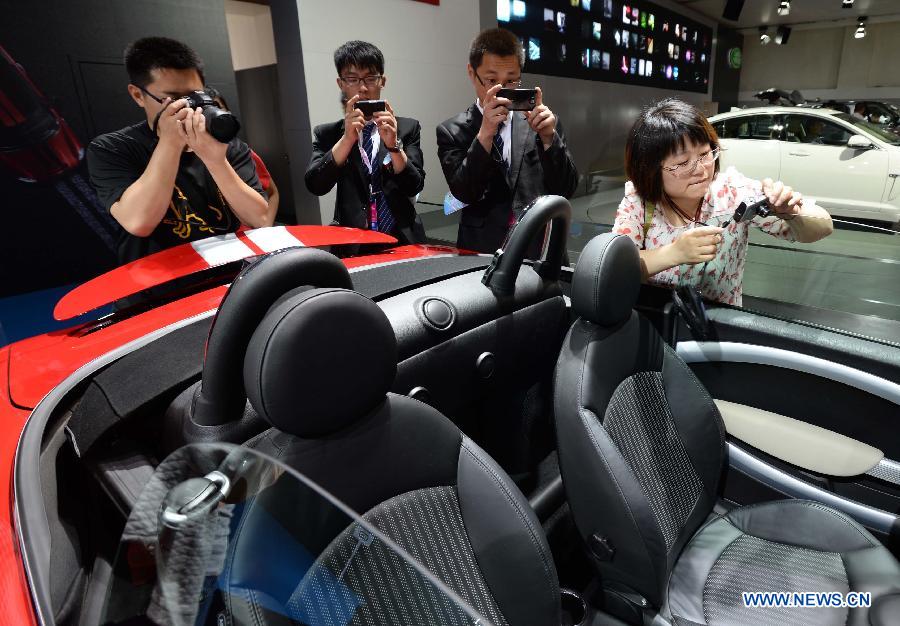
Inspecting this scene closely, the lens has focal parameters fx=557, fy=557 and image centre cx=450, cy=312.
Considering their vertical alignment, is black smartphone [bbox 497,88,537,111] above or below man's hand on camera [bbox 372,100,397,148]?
above

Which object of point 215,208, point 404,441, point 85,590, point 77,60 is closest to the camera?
point 85,590

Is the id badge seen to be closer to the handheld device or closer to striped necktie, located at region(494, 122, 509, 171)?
striped necktie, located at region(494, 122, 509, 171)

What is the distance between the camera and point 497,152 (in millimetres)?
2121

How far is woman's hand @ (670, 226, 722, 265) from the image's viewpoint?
1.47 m

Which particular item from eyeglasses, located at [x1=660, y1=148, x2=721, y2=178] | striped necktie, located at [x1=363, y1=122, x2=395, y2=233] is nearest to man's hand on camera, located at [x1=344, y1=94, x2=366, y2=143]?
striped necktie, located at [x1=363, y1=122, x2=395, y2=233]

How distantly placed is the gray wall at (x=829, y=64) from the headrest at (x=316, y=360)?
1805cm

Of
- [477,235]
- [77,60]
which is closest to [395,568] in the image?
[477,235]

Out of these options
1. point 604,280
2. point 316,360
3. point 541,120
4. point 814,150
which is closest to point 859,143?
point 814,150

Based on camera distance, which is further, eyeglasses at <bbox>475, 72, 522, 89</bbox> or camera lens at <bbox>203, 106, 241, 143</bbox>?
eyeglasses at <bbox>475, 72, 522, 89</bbox>

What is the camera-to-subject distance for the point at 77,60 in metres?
3.74

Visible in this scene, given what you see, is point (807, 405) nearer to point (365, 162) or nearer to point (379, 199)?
point (379, 199)

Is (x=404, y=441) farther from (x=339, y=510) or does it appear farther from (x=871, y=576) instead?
(x=871, y=576)

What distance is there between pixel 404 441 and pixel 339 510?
42cm

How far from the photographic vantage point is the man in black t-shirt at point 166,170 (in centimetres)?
144
